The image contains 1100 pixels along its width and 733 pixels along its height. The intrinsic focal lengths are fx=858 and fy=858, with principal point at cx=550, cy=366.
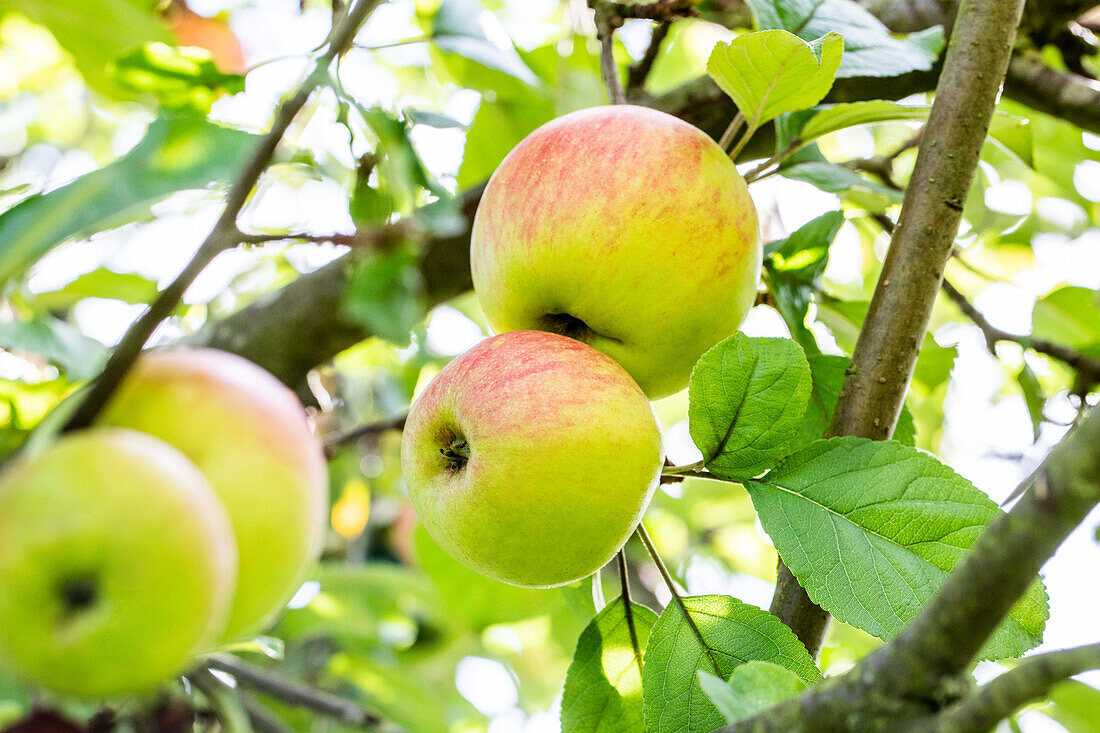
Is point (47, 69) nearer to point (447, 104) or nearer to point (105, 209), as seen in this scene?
point (447, 104)

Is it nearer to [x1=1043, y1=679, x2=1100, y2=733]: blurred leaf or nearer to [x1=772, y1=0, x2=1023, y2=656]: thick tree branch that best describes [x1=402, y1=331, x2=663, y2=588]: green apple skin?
[x1=772, y1=0, x2=1023, y2=656]: thick tree branch

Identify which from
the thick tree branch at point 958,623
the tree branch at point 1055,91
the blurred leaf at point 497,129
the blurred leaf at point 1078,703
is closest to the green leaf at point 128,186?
the thick tree branch at point 958,623

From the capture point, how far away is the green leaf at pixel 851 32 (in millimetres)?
844

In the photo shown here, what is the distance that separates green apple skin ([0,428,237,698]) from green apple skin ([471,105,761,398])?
427mm

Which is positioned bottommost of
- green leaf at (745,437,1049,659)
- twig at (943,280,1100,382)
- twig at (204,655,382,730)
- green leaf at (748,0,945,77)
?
twig at (204,655,382,730)

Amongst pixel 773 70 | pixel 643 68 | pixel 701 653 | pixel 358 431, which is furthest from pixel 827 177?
pixel 358 431

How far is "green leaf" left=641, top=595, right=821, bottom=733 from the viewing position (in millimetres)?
657

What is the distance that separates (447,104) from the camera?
199cm

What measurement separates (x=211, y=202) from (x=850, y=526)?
0.75m

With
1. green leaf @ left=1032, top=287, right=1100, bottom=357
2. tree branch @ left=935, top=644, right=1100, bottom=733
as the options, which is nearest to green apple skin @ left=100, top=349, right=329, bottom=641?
tree branch @ left=935, top=644, right=1100, bottom=733

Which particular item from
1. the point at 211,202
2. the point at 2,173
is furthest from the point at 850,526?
the point at 2,173

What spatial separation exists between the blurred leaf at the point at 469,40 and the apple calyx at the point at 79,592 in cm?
92

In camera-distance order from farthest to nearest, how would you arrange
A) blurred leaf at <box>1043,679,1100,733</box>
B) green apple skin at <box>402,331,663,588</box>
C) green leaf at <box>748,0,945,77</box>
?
blurred leaf at <box>1043,679,1100,733</box>, green leaf at <box>748,0,945,77</box>, green apple skin at <box>402,331,663,588</box>

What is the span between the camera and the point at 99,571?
0.36 metres
